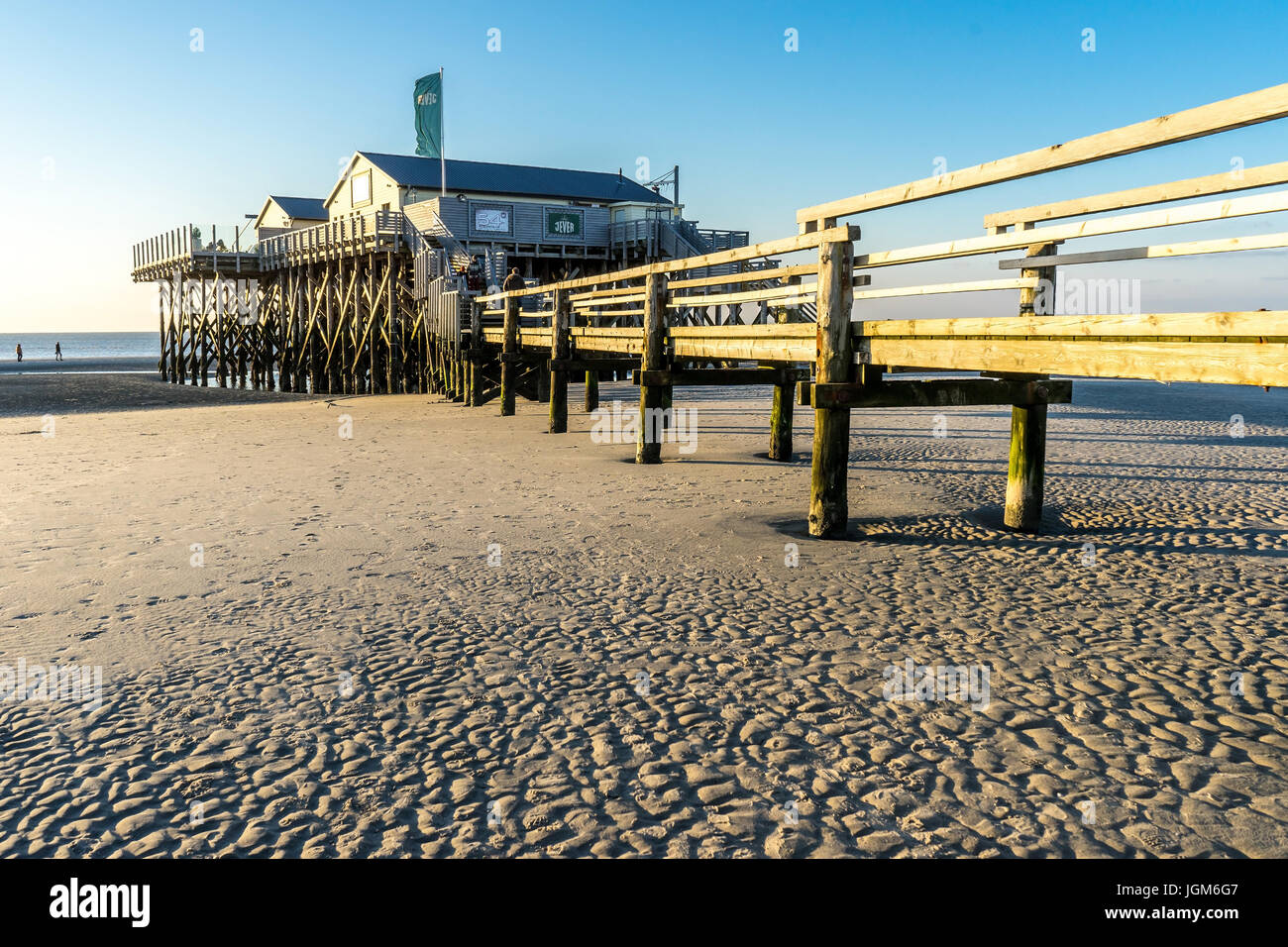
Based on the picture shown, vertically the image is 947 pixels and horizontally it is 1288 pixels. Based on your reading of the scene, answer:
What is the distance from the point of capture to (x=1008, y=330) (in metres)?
6.02

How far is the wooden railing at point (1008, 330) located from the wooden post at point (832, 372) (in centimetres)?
1

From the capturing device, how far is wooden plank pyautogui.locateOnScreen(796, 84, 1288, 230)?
4.16 m

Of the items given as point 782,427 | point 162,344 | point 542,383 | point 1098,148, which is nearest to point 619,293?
point 782,427

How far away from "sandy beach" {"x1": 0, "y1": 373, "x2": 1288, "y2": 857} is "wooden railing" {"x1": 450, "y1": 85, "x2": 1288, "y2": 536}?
3.46ft

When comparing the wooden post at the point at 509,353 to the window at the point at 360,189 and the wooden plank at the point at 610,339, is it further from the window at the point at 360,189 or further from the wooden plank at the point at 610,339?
the window at the point at 360,189

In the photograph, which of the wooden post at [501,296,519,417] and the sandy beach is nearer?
the sandy beach

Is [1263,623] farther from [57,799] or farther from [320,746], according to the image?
[57,799]

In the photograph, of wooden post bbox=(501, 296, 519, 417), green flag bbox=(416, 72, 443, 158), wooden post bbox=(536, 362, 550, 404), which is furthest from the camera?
green flag bbox=(416, 72, 443, 158)

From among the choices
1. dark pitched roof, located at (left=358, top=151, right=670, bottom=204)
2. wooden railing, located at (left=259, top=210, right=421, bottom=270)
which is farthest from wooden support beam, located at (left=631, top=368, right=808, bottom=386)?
dark pitched roof, located at (left=358, top=151, right=670, bottom=204)

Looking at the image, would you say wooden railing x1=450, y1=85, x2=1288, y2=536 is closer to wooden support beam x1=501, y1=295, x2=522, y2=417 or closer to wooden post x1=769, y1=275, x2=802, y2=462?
wooden post x1=769, y1=275, x2=802, y2=462

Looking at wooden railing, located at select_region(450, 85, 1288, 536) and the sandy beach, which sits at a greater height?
wooden railing, located at select_region(450, 85, 1288, 536)

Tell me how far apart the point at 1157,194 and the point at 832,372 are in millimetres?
2738

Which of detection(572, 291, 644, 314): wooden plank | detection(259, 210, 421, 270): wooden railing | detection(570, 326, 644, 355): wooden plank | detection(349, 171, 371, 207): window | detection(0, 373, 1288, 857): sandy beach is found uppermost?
detection(349, 171, 371, 207): window

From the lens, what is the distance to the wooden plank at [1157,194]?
171 inches
